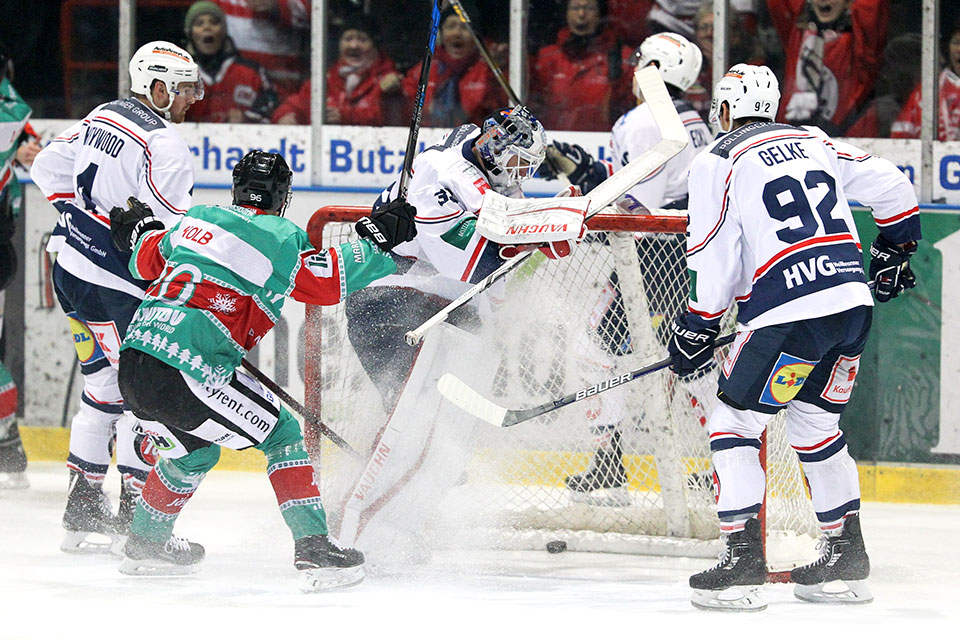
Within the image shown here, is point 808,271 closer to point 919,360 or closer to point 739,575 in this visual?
point 739,575

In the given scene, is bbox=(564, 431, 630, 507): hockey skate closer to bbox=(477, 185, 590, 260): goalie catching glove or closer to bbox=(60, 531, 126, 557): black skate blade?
bbox=(477, 185, 590, 260): goalie catching glove

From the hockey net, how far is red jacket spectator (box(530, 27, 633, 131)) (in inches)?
64.5

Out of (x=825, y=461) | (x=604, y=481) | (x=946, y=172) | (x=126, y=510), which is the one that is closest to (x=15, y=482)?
(x=126, y=510)

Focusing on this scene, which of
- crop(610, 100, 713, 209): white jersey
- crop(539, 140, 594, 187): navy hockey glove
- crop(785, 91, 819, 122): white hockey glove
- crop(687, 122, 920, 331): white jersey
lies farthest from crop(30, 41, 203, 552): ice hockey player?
crop(785, 91, 819, 122): white hockey glove

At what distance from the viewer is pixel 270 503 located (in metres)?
5.42

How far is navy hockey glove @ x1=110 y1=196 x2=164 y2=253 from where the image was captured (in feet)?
13.3

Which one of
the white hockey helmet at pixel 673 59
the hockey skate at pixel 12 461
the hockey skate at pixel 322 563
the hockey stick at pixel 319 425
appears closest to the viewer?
the hockey skate at pixel 322 563

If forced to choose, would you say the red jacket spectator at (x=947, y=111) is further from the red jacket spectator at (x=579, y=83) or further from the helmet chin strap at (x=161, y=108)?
the helmet chin strap at (x=161, y=108)

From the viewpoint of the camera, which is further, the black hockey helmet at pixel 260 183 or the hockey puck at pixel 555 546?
the hockey puck at pixel 555 546

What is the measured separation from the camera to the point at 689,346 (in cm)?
379

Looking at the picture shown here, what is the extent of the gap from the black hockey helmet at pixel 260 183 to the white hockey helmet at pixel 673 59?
183cm

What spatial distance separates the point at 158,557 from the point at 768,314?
166cm

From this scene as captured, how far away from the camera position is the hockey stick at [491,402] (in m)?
4.05

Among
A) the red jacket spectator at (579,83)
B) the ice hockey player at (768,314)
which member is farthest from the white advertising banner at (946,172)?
the ice hockey player at (768,314)
